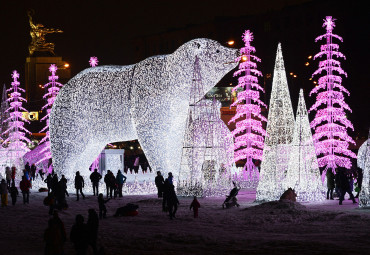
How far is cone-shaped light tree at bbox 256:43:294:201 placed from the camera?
18.5 metres

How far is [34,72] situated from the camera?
266 feet

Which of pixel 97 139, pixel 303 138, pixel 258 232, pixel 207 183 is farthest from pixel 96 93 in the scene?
pixel 258 232

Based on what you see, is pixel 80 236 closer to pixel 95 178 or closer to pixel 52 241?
pixel 52 241

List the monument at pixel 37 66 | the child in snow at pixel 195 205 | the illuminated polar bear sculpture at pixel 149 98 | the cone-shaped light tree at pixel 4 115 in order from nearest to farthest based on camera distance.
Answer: the child in snow at pixel 195 205 → the illuminated polar bear sculpture at pixel 149 98 → the cone-shaped light tree at pixel 4 115 → the monument at pixel 37 66

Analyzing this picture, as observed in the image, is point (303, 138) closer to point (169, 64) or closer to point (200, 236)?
point (169, 64)

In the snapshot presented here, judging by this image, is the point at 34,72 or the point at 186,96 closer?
the point at 186,96

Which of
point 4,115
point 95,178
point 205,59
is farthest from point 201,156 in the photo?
point 4,115

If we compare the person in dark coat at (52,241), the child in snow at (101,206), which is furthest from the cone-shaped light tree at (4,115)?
the person in dark coat at (52,241)

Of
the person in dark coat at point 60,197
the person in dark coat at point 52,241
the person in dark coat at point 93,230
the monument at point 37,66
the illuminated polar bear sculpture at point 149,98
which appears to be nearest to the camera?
the person in dark coat at point 52,241

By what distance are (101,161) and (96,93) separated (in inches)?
239

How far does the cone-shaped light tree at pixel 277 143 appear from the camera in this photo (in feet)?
60.6

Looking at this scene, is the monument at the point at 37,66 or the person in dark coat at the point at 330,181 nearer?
the person in dark coat at the point at 330,181

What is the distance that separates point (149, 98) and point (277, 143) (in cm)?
440

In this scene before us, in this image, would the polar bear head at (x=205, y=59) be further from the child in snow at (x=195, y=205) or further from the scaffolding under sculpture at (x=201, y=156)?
the child in snow at (x=195, y=205)
